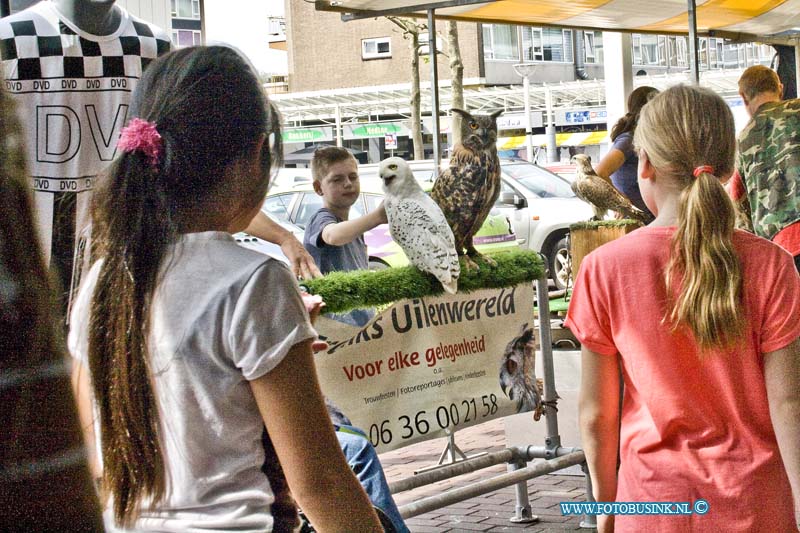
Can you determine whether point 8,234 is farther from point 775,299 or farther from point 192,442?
point 775,299

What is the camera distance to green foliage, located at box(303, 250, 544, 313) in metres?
3.17

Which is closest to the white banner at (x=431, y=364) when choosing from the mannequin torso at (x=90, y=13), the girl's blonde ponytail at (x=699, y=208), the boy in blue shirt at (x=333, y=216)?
the boy in blue shirt at (x=333, y=216)

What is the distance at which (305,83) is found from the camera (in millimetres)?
39094

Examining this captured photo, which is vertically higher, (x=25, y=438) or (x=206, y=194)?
(x=206, y=194)

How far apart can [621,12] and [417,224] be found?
16.0ft

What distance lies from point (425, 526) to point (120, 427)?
11.5 ft

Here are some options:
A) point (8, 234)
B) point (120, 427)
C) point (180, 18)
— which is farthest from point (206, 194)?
point (180, 18)

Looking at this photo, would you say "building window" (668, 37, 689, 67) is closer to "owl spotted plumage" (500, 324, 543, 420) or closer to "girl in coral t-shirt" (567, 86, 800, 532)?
"owl spotted plumage" (500, 324, 543, 420)

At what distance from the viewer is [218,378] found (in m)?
1.32

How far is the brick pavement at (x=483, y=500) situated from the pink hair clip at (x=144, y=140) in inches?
136

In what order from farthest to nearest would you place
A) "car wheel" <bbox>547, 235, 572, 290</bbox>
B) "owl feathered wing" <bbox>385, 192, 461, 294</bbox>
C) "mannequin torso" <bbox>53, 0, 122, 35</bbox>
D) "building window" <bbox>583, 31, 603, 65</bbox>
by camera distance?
"building window" <bbox>583, 31, 603, 65</bbox>
"car wheel" <bbox>547, 235, 572, 290</bbox>
"owl feathered wing" <bbox>385, 192, 461, 294</bbox>
"mannequin torso" <bbox>53, 0, 122, 35</bbox>

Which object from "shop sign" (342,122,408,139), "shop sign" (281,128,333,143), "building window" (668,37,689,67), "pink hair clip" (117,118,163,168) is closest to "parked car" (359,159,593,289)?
"pink hair clip" (117,118,163,168)

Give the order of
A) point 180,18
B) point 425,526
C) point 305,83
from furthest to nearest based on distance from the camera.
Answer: point 305,83
point 180,18
point 425,526

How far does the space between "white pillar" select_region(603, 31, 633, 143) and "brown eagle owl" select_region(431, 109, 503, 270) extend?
5.99 metres
